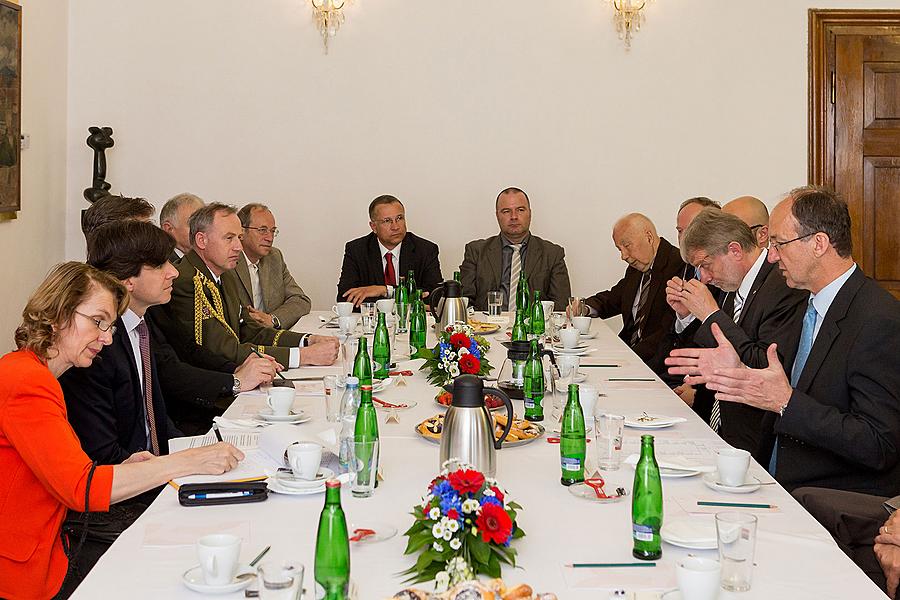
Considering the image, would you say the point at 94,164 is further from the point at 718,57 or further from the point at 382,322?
the point at 718,57

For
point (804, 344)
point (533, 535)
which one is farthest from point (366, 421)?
point (804, 344)

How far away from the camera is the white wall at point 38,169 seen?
20.6 feet

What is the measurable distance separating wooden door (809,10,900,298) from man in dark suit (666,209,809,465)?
3265 mm

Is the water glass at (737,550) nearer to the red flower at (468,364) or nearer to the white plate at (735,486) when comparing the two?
the white plate at (735,486)

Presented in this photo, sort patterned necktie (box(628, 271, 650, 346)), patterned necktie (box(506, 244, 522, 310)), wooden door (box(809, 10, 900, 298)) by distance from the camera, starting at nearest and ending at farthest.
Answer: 1. patterned necktie (box(628, 271, 650, 346))
2. patterned necktie (box(506, 244, 522, 310))
3. wooden door (box(809, 10, 900, 298))

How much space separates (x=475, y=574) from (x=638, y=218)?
4.15 metres

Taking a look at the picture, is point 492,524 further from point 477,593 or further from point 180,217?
point 180,217

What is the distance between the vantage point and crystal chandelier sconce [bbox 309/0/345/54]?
7.02 meters

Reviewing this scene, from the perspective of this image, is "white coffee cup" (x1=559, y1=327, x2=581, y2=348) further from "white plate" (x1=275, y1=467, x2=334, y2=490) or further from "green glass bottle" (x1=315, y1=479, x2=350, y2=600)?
"green glass bottle" (x1=315, y1=479, x2=350, y2=600)

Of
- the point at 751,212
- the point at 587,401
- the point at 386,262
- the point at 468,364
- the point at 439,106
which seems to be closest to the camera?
the point at 587,401

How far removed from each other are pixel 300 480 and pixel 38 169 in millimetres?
5175

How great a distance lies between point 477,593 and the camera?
1.44 m

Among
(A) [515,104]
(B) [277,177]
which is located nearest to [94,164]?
(B) [277,177]

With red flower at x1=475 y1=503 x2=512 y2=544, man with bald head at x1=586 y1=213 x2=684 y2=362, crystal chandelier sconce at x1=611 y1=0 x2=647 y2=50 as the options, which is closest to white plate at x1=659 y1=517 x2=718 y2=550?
red flower at x1=475 y1=503 x2=512 y2=544
